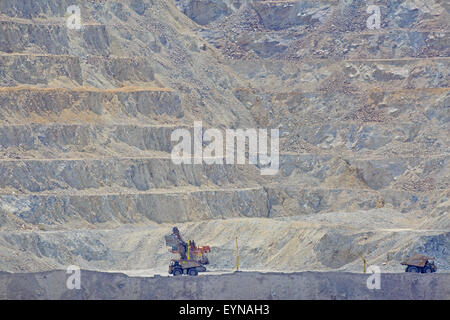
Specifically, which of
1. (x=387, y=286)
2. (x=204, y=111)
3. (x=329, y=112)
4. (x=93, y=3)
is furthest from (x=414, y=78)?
(x=387, y=286)

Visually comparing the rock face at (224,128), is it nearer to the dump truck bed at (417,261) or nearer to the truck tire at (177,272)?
the dump truck bed at (417,261)

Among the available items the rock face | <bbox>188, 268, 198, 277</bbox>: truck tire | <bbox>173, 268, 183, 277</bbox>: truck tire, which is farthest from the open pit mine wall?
<bbox>188, 268, 198, 277</bbox>: truck tire

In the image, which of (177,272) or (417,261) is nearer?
(417,261)

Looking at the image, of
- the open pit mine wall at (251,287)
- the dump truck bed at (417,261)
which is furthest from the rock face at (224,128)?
the dump truck bed at (417,261)

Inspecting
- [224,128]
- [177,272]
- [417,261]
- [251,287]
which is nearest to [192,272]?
[177,272]

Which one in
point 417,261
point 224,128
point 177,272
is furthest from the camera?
point 224,128

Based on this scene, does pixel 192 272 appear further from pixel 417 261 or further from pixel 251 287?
pixel 417 261
